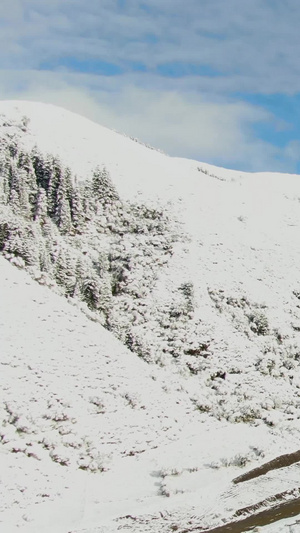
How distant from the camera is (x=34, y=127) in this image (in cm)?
5266

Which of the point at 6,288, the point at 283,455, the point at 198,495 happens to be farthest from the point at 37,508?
the point at 6,288

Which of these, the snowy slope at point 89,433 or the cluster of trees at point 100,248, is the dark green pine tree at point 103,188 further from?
the snowy slope at point 89,433

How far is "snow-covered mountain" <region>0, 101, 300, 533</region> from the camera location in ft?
68.0

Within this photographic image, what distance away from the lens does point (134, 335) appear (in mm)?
31984

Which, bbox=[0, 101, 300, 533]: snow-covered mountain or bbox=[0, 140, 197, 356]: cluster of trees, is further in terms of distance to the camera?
bbox=[0, 140, 197, 356]: cluster of trees

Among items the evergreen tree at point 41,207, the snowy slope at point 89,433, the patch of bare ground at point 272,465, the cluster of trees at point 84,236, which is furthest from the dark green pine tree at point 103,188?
the patch of bare ground at point 272,465

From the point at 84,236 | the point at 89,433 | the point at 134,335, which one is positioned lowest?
the point at 89,433

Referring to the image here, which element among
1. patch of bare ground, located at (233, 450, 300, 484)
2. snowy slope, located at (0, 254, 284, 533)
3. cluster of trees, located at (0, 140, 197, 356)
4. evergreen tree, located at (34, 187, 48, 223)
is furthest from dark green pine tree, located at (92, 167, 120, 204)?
patch of bare ground, located at (233, 450, 300, 484)

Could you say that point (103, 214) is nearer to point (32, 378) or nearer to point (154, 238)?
point (154, 238)

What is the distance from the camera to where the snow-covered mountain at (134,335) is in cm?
2072

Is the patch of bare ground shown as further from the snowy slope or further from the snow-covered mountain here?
the snowy slope

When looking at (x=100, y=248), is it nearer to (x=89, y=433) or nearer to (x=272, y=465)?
(x=89, y=433)

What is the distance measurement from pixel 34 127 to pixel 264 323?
112 ft

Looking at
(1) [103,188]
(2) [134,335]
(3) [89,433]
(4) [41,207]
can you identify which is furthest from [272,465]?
(1) [103,188]
